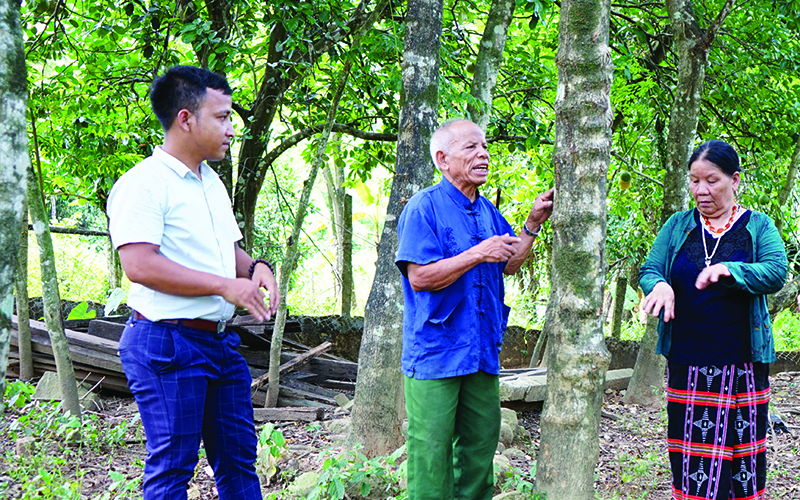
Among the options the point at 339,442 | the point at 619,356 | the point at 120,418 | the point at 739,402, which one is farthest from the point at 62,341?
the point at 619,356

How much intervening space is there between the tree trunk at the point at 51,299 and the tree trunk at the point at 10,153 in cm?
283

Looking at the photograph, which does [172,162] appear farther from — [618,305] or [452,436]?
[618,305]

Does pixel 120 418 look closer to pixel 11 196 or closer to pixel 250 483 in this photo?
pixel 250 483

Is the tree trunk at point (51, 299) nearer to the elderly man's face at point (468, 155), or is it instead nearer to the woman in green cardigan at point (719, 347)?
the elderly man's face at point (468, 155)

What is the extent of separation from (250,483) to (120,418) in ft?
10.6

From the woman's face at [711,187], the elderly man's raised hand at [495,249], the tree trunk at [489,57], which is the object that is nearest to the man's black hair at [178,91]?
the elderly man's raised hand at [495,249]

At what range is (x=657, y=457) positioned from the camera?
15.9 ft

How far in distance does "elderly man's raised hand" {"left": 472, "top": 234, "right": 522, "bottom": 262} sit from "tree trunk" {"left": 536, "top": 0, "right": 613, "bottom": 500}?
1.48 ft

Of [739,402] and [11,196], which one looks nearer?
[11,196]

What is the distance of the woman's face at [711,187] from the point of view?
3117mm

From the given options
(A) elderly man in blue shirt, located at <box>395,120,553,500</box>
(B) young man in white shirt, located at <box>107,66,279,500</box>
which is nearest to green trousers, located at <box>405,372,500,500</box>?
(A) elderly man in blue shirt, located at <box>395,120,553,500</box>

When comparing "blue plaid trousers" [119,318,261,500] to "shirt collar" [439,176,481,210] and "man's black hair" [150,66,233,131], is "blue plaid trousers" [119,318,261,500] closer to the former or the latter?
"man's black hair" [150,66,233,131]

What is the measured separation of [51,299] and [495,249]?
3537mm

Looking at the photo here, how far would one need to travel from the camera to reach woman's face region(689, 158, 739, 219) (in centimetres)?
Answer: 312
